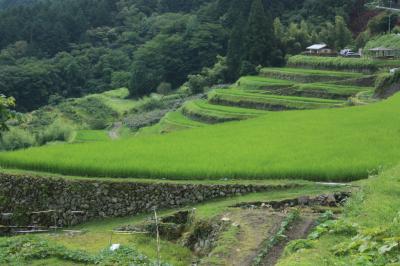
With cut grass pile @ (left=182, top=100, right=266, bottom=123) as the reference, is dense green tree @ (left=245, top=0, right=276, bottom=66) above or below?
above

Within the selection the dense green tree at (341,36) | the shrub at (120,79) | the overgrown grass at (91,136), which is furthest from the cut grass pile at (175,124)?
the shrub at (120,79)

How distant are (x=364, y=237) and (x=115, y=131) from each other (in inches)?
1302

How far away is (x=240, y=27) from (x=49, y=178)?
105 feet

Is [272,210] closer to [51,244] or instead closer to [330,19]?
[51,244]

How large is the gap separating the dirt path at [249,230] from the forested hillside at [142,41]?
30168mm

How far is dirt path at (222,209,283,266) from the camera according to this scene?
29.4ft

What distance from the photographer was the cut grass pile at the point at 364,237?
627 cm

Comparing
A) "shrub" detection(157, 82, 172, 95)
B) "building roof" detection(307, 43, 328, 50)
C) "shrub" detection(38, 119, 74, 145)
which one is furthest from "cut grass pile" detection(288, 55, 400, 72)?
"shrub" detection(157, 82, 172, 95)

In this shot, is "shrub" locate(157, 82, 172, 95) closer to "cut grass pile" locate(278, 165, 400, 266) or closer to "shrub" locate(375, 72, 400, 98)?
"shrub" locate(375, 72, 400, 98)

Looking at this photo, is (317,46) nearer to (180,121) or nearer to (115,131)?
(115,131)

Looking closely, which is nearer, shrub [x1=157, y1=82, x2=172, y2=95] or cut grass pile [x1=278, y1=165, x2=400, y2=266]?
cut grass pile [x1=278, y1=165, x2=400, y2=266]

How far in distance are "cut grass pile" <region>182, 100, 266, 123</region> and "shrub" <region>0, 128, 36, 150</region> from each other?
955 centimetres

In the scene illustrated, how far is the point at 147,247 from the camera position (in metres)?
11.3

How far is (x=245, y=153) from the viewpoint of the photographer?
1459cm
